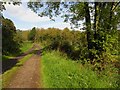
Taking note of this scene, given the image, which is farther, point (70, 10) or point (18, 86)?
point (70, 10)

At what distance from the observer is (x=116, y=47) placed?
22.3 metres

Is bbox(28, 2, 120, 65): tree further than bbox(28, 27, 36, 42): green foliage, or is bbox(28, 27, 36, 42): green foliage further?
bbox(28, 27, 36, 42): green foliage

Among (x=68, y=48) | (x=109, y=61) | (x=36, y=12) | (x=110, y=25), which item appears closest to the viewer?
(x=109, y=61)

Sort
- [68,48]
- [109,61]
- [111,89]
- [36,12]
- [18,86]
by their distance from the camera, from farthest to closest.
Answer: [68,48]
[36,12]
[109,61]
[18,86]
[111,89]

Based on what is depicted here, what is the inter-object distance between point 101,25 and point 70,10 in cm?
345

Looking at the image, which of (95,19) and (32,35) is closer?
(95,19)

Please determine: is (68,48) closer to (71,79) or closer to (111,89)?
(71,79)

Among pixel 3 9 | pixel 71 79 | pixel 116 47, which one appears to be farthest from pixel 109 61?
pixel 3 9

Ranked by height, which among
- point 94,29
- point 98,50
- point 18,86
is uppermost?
point 94,29

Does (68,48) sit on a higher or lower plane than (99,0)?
lower

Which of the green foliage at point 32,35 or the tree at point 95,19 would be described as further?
the green foliage at point 32,35

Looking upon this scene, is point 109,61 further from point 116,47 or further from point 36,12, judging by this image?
point 36,12

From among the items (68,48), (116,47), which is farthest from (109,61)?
(68,48)

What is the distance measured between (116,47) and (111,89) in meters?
10.3
